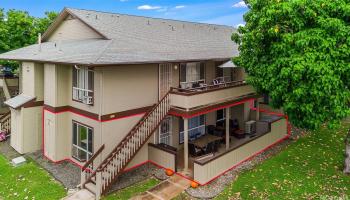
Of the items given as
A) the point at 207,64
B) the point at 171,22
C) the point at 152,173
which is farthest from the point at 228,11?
the point at 152,173

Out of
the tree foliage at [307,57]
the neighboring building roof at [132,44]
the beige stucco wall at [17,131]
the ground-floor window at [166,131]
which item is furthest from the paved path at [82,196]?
the tree foliage at [307,57]

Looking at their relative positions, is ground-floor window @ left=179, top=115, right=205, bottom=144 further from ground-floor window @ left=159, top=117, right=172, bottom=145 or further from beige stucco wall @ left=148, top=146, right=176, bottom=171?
beige stucco wall @ left=148, top=146, right=176, bottom=171

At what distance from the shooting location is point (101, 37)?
57.8ft

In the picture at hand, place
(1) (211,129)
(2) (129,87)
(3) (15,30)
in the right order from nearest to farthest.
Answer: (2) (129,87)
(1) (211,129)
(3) (15,30)

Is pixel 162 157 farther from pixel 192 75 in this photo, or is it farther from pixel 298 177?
pixel 298 177

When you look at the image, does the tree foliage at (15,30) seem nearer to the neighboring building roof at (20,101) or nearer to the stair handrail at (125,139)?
the neighboring building roof at (20,101)

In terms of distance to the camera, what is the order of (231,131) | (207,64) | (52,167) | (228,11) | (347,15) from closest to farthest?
(347,15) < (52,167) < (207,64) < (231,131) < (228,11)

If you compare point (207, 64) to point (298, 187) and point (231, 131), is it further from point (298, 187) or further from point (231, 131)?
point (298, 187)

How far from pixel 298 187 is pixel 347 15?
26.3 ft

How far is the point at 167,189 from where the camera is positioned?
1343 centimetres

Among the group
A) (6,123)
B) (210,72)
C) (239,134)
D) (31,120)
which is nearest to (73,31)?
(31,120)

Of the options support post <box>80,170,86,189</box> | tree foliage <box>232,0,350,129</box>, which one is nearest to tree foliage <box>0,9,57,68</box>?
support post <box>80,170,86,189</box>

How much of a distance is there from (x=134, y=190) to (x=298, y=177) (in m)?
8.23

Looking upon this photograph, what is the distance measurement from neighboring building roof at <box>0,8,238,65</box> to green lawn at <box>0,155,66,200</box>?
6.09 metres
